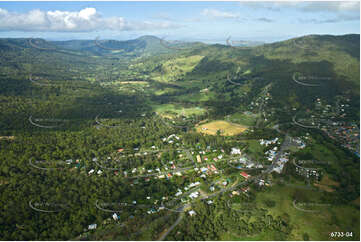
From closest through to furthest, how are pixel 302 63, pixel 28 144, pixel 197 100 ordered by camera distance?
pixel 28 144 < pixel 197 100 < pixel 302 63

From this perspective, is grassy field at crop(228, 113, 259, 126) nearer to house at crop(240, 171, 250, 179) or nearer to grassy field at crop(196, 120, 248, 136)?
grassy field at crop(196, 120, 248, 136)

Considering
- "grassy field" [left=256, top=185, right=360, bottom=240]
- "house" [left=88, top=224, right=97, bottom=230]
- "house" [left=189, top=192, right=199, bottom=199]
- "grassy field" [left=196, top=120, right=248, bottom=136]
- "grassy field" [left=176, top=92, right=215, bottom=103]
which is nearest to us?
"grassy field" [left=256, top=185, right=360, bottom=240]

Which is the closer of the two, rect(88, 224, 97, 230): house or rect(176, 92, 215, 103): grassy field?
rect(88, 224, 97, 230): house

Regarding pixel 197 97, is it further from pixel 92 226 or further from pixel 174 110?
pixel 92 226

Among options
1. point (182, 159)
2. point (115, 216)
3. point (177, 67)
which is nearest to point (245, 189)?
point (182, 159)

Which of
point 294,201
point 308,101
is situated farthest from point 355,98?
point 294,201

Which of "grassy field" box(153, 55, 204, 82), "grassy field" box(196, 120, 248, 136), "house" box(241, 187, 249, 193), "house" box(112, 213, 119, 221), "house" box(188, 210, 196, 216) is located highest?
"grassy field" box(153, 55, 204, 82)

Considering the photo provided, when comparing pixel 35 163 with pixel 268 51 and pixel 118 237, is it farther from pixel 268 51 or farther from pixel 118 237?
pixel 268 51

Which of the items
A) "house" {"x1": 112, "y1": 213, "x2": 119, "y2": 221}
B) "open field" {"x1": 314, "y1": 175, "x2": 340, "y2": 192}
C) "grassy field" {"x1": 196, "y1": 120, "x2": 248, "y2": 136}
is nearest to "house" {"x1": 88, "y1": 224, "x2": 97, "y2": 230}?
"house" {"x1": 112, "y1": 213, "x2": 119, "y2": 221}

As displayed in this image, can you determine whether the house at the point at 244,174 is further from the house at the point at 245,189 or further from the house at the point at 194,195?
the house at the point at 194,195
